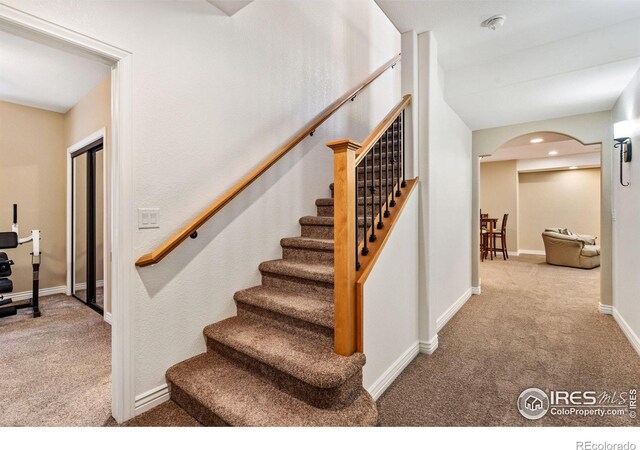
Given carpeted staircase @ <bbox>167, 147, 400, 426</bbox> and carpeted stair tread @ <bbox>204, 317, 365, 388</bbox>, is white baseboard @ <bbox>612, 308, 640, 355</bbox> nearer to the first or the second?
carpeted staircase @ <bbox>167, 147, 400, 426</bbox>

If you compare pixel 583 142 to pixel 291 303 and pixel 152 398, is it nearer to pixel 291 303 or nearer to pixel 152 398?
pixel 291 303

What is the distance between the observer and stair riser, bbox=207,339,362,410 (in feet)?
5.09

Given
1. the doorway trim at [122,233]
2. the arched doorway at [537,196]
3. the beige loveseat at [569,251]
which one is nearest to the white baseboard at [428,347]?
the doorway trim at [122,233]

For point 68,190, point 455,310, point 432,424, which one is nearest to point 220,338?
point 432,424

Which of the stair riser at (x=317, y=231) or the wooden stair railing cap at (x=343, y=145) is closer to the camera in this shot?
the wooden stair railing cap at (x=343, y=145)

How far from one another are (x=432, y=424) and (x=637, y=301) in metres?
2.37

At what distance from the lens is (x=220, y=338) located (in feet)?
6.55

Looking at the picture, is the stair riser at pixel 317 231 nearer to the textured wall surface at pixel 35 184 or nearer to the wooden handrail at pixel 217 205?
the wooden handrail at pixel 217 205

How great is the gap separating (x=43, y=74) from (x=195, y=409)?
3.73 metres

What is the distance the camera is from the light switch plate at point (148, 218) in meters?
1.79

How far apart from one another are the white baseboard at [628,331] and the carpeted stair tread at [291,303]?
2722 mm

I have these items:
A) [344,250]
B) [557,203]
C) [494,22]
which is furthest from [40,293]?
[557,203]

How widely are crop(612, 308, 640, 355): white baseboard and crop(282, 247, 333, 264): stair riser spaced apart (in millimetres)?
2709

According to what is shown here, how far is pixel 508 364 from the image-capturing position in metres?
2.37
